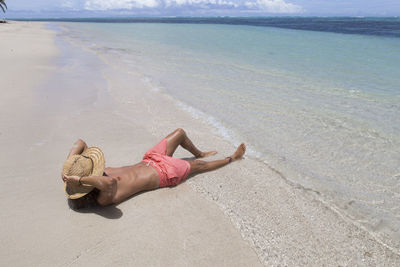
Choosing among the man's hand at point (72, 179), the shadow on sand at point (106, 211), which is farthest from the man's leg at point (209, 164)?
the man's hand at point (72, 179)

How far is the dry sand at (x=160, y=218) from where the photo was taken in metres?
2.51

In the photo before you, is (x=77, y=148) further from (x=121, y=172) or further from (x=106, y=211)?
(x=106, y=211)

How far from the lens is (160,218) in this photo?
2959 millimetres

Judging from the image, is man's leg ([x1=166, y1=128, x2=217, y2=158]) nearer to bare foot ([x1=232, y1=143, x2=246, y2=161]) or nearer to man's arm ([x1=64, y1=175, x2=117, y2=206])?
bare foot ([x1=232, y1=143, x2=246, y2=161])

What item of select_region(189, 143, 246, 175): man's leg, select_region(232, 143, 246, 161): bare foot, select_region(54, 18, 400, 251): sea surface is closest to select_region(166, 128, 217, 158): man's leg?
select_region(189, 143, 246, 175): man's leg

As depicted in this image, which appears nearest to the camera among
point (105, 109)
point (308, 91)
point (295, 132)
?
point (295, 132)

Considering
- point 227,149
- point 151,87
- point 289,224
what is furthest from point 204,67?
point 289,224

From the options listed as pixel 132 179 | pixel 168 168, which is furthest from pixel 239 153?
pixel 132 179

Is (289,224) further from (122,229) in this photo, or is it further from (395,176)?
(395,176)

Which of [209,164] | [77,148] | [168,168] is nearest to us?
[77,148]

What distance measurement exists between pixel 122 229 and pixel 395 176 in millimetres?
3500

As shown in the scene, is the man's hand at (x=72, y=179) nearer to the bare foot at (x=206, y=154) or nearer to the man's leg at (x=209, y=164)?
the man's leg at (x=209, y=164)

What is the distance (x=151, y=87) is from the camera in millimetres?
8109

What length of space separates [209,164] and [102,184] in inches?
61.5
